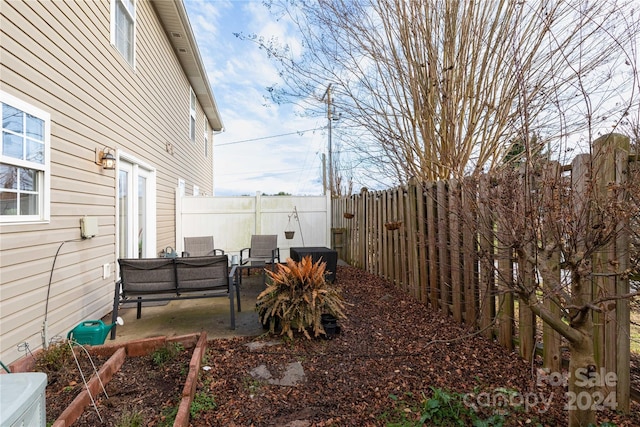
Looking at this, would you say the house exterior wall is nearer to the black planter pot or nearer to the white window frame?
the white window frame

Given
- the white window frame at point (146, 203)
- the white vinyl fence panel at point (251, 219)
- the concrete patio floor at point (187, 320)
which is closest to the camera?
the concrete patio floor at point (187, 320)

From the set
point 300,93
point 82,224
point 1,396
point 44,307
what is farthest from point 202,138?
point 1,396

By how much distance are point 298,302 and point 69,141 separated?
2887 mm

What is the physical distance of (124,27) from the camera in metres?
4.80

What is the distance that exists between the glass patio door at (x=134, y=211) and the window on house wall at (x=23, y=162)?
1753mm

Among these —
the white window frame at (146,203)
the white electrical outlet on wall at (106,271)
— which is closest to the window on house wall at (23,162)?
the white electrical outlet on wall at (106,271)

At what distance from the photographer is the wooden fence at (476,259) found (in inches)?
78.2

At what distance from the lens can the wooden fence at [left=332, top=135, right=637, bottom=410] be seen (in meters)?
1.99

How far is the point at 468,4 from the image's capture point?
3672mm

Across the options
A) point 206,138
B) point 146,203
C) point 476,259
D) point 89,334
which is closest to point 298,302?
point 476,259

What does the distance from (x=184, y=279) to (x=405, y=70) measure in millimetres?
3778

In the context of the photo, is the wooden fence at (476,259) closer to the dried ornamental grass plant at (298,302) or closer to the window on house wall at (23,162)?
the dried ornamental grass plant at (298,302)

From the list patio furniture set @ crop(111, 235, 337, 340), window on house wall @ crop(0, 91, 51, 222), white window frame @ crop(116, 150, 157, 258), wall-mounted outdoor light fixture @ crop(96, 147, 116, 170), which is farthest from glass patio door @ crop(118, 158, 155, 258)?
window on house wall @ crop(0, 91, 51, 222)

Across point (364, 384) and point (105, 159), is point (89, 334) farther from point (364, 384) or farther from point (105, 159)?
point (364, 384)
